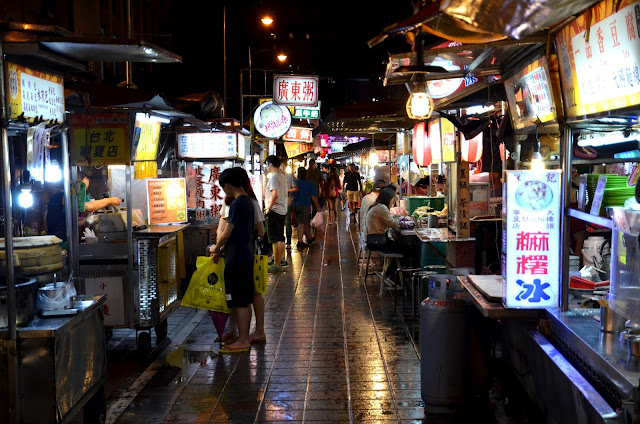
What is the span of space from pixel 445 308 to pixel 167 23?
2116 cm

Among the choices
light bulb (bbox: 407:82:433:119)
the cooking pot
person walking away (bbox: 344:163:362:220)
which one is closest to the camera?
the cooking pot

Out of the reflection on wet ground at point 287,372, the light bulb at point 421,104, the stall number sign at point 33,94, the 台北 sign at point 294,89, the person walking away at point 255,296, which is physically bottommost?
the reflection on wet ground at point 287,372

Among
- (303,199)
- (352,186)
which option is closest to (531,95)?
(303,199)

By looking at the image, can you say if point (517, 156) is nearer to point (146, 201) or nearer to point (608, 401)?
point (608, 401)

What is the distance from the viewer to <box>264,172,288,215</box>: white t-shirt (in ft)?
48.0

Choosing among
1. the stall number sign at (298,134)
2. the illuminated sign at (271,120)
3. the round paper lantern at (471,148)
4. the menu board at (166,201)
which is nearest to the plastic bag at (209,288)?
the menu board at (166,201)

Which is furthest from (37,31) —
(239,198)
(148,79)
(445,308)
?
(148,79)

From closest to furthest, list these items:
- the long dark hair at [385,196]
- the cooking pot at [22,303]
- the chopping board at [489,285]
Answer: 1. the cooking pot at [22,303]
2. the chopping board at [489,285]
3. the long dark hair at [385,196]

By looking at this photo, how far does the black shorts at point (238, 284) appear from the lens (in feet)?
27.2

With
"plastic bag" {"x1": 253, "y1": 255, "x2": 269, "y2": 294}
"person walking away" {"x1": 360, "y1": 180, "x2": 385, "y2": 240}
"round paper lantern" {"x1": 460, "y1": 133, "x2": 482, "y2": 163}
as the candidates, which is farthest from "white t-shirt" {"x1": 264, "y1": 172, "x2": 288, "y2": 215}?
"plastic bag" {"x1": 253, "y1": 255, "x2": 269, "y2": 294}

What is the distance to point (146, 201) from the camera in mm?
10219

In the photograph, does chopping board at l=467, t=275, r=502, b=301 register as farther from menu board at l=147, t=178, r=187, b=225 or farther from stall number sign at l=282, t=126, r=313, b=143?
stall number sign at l=282, t=126, r=313, b=143

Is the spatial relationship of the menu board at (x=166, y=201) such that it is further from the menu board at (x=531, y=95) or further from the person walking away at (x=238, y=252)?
the menu board at (x=531, y=95)

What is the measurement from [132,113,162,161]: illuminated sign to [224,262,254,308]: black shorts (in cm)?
194
